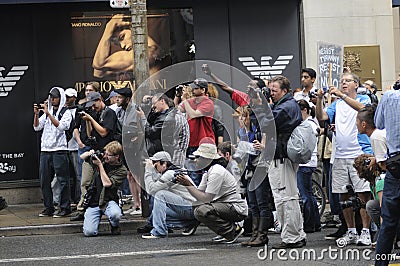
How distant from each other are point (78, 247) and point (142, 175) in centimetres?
182

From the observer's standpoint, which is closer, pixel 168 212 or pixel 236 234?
pixel 236 234

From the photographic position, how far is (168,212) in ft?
39.9

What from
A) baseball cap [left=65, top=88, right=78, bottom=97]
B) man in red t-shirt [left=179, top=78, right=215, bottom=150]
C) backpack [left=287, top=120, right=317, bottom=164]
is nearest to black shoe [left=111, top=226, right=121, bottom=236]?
man in red t-shirt [left=179, top=78, right=215, bottom=150]

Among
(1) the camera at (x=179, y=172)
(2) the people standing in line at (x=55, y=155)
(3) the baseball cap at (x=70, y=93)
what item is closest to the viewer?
(1) the camera at (x=179, y=172)

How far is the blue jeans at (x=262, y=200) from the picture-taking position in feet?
35.8

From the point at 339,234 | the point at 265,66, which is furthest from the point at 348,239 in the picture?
the point at 265,66

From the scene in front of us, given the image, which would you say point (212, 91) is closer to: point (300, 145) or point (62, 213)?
point (62, 213)

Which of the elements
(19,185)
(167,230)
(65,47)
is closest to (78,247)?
(167,230)

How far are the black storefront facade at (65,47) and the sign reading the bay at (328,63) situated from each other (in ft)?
10.9

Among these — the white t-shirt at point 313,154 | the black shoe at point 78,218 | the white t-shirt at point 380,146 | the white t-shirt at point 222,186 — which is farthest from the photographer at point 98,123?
the white t-shirt at point 380,146

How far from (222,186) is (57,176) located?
371 centimetres

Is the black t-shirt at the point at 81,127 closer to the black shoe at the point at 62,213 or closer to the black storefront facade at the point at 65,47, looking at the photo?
the black shoe at the point at 62,213

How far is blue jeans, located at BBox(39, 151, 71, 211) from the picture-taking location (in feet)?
45.5

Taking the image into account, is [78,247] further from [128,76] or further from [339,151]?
[128,76]
